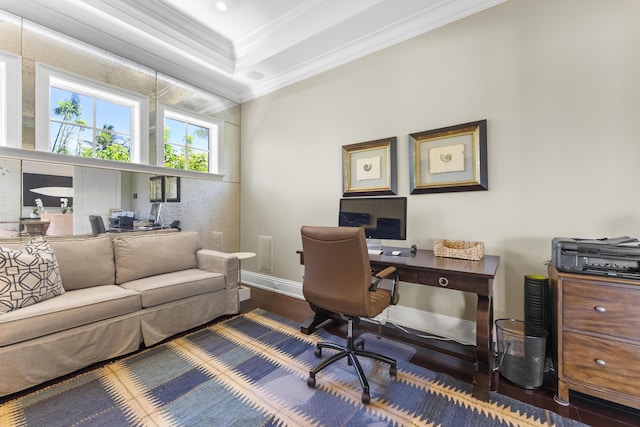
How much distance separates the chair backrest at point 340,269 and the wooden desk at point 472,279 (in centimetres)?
39

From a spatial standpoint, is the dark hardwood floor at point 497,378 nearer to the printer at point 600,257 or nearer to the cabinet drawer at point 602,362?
the cabinet drawer at point 602,362

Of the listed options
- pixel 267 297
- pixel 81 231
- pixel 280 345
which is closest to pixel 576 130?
pixel 280 345

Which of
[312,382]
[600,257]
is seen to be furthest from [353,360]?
[600,257]

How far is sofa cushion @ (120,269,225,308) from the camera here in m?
2.28

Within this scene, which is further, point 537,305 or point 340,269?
point 537,305

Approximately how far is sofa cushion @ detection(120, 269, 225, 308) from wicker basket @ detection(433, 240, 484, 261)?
2.10 metres

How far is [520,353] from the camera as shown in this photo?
182 cm

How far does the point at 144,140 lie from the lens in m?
3.07

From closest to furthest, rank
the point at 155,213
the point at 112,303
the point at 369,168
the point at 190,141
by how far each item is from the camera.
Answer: the point at 112,303 < the point at 369,168 < the point at 155,213 < the point at 190,141

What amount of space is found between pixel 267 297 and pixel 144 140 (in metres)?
2.35

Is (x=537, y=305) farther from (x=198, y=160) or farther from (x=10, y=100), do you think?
(x=10, y=100)

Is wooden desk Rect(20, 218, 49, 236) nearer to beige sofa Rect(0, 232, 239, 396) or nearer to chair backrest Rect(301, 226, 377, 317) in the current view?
beige sofa Rect(0, 232, 239, 396)

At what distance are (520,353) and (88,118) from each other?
4.21 m

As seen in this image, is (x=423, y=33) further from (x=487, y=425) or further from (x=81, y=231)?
(x=81, y=231)
